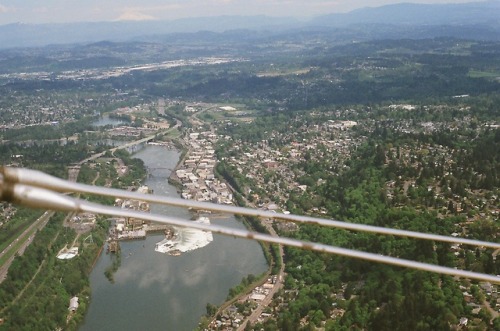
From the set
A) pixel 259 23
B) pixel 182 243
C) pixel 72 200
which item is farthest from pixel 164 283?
pixel 259 23

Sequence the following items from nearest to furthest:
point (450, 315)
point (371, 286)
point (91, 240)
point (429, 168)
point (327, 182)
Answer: point (450, 315) < point (371, 286) < point (91, 240) < point (429, 168) < point (327, 182)

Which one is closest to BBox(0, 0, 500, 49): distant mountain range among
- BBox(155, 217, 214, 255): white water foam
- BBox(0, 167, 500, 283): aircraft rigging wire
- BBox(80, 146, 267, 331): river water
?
Answer: BBox(155, 217, 214, 255): white water foam

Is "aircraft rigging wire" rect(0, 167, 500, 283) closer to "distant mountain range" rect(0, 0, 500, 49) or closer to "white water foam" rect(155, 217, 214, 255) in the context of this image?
"white water foam" rect(155, 217, 214, 255)

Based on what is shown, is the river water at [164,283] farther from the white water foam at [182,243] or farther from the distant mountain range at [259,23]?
the distant mountain range at [259,23]

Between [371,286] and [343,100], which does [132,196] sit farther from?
[343,100]

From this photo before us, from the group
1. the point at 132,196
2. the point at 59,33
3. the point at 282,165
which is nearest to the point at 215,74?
the point at 282,165

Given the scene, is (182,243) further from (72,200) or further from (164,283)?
(72,200)
